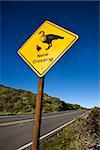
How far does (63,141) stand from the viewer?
9.91 meters

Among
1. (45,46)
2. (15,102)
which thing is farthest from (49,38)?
(15,102)

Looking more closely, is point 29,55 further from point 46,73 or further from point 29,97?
point 29,97

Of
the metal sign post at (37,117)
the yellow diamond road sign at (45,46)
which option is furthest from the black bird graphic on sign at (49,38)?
the metal sign post at (37,117)

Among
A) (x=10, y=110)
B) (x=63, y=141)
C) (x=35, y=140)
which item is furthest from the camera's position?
(x=10, y=110)

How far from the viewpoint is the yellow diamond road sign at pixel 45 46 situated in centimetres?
382

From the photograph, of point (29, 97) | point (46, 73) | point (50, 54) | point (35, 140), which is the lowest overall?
point (35, 140)

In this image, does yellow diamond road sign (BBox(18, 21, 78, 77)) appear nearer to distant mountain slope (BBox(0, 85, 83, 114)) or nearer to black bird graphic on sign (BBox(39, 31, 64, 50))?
black bird graphic on sign (BBox(39, 31, 64, 50))

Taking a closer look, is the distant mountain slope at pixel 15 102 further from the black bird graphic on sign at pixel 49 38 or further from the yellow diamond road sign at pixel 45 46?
the black bird graphic on sign at pixel 49 38

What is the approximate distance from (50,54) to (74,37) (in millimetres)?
430

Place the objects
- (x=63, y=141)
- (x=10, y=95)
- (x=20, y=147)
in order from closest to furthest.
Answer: (x=20, y=147)
(x=63, y=141)
(x=10, y=95)

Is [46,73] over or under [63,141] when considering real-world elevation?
over

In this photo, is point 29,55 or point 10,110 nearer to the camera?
point 29,55

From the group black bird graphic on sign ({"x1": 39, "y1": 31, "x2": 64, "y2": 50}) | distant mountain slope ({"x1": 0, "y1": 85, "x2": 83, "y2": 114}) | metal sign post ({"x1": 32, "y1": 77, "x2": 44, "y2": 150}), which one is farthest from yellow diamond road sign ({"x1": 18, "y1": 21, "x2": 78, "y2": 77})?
distant mountain slope ({"x1": 0, "y1": 85, "x2": 83, "y2": 114})

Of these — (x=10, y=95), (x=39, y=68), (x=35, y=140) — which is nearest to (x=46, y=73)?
(x=39, y=68)
